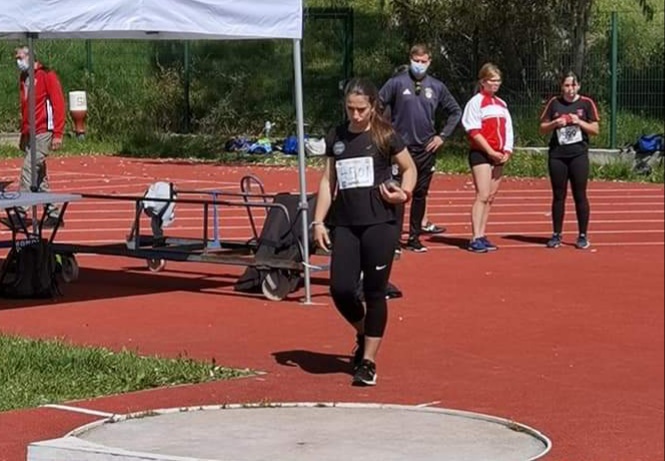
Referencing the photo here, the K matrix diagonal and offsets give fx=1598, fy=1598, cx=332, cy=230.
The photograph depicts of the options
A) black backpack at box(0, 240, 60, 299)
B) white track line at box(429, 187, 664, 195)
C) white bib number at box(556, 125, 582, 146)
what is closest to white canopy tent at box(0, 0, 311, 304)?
black backpack at box(0, 240, 60, 299)

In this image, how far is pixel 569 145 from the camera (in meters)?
17.1

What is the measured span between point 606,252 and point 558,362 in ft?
20.9

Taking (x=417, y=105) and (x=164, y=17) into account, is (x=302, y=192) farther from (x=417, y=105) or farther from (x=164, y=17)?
(x=417, y=105)

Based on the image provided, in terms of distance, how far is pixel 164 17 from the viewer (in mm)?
12359

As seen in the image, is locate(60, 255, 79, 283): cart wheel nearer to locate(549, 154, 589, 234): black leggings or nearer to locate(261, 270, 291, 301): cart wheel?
locate(261, 270, 291, 301): cart wheel

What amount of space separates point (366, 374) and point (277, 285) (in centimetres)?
376

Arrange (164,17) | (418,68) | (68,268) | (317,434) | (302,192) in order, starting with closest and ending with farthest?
(317,434) < (164,17) < (302,192) < (68,268) < (418,68)

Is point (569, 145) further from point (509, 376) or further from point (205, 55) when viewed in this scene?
point (205, 55)

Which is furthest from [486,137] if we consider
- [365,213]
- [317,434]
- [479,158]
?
[317,434]

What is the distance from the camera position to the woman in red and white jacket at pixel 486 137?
662 inches

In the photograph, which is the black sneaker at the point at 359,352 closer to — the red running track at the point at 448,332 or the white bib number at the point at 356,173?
the red running track at the point at 448,332

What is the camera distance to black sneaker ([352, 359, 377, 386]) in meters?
10.0

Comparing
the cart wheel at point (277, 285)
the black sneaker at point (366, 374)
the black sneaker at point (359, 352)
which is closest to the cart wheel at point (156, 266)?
the cart wheel at point (277, 285)

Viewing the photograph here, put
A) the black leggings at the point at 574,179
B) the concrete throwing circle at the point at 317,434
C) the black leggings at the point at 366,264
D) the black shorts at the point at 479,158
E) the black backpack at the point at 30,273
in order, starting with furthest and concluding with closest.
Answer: the black leggings at the point at 574,179, the black shorts at the point at 479,158, the black backpack at the point at 30,273, the black leggings at the point at 366,264, the concrete throwing circle at the point at 317,434
